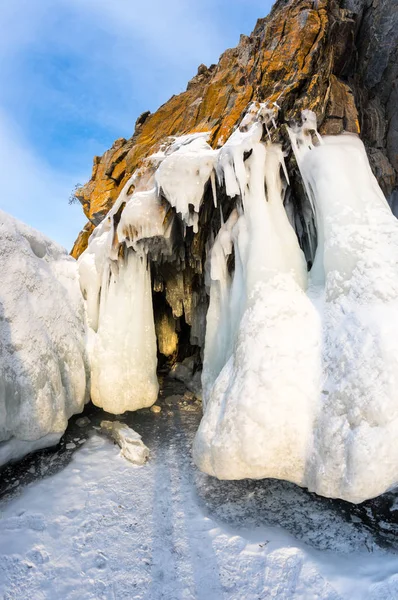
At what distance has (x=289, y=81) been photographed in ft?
22.0

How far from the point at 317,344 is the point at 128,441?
4.37m

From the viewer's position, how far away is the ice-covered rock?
20.1ft

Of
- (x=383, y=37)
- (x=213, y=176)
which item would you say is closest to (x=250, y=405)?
(x=213, y=176)

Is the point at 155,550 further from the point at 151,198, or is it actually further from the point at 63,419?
the point at 151,198

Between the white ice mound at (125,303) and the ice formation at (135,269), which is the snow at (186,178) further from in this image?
the white ice mound at (125,303)

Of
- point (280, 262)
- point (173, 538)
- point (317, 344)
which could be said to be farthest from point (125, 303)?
point (173, 538)

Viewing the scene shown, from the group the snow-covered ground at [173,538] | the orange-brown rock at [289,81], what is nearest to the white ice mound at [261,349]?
the snow-covered ground at [173,538]

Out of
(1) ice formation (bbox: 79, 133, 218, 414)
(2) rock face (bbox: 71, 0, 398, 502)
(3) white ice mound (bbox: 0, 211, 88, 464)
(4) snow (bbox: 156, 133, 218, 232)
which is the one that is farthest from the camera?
(1) ice formation (bbox: 79, 133, 218, 414)

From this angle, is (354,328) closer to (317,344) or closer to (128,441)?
(317,344)

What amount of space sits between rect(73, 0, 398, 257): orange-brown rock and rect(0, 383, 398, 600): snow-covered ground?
6.98 m

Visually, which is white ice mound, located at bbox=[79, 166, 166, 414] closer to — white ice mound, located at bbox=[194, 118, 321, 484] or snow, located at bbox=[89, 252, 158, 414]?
snow, located at bbox=[89, 252, 158, 414]

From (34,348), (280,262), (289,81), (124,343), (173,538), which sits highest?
(289,81)

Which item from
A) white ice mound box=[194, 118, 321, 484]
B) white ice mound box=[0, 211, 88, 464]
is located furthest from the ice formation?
white ice mound box=[194, 118, 321, 484]

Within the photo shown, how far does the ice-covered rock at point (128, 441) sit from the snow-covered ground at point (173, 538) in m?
0.20
